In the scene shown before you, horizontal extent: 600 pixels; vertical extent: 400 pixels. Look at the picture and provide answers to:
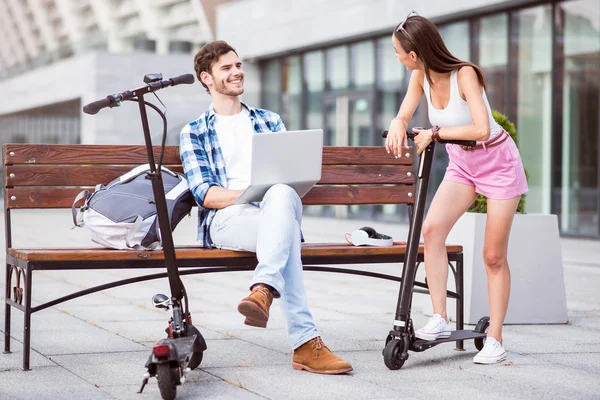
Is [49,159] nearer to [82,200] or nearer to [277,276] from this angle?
[82,200]

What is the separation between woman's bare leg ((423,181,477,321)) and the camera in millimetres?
4855

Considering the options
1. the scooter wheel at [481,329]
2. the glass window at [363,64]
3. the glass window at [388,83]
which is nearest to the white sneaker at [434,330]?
the scooter wheel at [481,329]

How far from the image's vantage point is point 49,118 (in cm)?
3619

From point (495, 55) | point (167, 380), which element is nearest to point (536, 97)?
point (495, 55)

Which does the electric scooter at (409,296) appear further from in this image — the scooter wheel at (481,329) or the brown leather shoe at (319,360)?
the scooter wheel at (481,329)

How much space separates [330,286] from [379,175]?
8.78 feet

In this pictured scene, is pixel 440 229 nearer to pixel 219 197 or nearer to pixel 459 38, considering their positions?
pixel 219 197

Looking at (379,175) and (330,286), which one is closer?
(379,175)

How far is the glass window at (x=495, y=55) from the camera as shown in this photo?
51.4 ft

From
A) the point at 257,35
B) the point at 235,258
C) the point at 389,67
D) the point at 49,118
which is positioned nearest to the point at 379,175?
the point at 235,258

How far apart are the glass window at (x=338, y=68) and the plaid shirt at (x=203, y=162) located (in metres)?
15.4

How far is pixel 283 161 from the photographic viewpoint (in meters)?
4.69

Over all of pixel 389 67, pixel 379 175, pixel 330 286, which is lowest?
pixel 330 286

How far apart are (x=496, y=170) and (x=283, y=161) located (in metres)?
1.02
